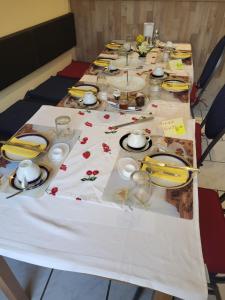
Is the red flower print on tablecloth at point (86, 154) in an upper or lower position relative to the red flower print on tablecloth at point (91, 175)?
upper

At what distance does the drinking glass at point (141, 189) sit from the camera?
2.39ft

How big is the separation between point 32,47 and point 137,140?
59.3 inches

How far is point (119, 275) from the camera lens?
0.57 meters

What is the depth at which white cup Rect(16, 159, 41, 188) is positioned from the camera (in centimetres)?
75

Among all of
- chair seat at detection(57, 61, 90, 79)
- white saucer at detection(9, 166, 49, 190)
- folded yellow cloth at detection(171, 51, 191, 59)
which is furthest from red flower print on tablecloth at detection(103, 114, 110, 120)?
chair seat at detection(57, 61, 90, 79)

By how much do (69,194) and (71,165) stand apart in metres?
0.14

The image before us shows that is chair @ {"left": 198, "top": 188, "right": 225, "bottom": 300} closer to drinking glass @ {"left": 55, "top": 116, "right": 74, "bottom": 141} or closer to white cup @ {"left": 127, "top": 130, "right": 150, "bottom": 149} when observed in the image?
white cup @ {"left": 127, "top": 130, "right": 150, "bottom": 149}

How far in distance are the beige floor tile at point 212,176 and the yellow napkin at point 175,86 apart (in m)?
0.73

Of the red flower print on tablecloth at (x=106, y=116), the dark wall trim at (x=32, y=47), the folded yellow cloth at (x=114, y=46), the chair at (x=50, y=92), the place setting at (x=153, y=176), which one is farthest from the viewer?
the folded yellow cloth at (x=114, y=46)

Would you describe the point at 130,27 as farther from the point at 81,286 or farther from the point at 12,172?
the point at 81,286

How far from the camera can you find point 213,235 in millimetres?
922

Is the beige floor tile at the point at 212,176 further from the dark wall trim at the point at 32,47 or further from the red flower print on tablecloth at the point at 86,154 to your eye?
the dark wall trim at the point at 32,47

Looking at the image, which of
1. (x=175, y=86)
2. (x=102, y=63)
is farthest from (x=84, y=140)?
(x=102, y=63)

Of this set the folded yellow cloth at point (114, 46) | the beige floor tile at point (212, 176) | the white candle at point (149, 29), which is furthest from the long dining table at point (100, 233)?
the white candle at point (149, 29)
